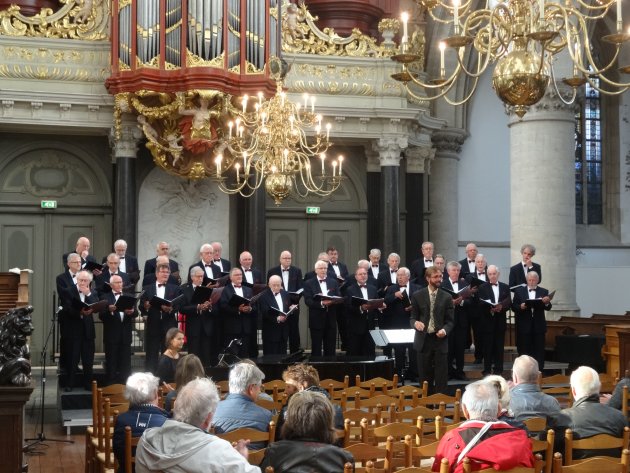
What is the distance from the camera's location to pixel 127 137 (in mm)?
13742

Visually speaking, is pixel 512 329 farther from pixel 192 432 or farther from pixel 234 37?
pixel 192 432

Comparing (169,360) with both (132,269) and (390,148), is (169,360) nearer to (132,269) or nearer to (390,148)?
(132,269)

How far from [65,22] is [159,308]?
4.44 m

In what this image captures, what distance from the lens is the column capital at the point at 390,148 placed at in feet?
48.5

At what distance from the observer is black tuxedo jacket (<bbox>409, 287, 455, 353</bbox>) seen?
10508 millimetres

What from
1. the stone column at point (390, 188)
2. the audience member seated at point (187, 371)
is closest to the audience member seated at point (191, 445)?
the audience member seated at point (187, 371)

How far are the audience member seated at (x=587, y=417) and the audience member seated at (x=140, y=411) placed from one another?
2224 millimetres

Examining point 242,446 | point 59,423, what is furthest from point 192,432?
point 59,423

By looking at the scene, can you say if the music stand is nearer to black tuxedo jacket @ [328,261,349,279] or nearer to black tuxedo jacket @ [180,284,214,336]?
black tuxedo jacket @ [180,284,214,336]

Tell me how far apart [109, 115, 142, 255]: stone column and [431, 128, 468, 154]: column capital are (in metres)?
4.92

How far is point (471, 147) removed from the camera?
57.3ft

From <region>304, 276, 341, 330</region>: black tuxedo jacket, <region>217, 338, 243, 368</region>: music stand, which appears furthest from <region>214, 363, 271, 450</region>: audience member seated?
<region>304, 276, 341, 330</region>: black tuxedo jacket

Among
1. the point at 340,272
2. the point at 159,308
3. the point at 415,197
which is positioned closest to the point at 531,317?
the point at 340,272

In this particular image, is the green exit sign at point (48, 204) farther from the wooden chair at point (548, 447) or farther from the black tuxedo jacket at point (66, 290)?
the wooden chair at point (548, 447)
